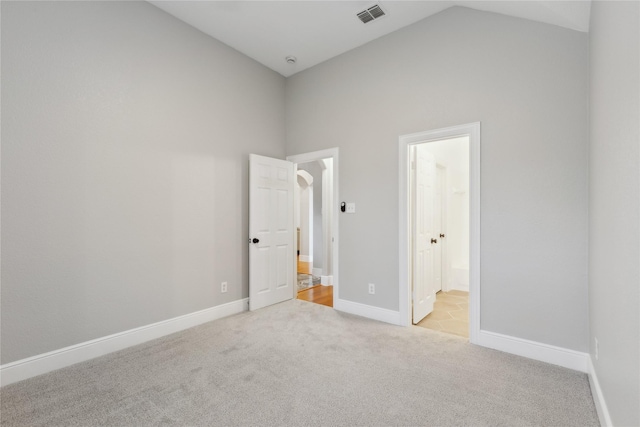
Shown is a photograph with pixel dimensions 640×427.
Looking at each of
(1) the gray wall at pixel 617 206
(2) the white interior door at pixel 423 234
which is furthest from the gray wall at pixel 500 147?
(1) the gray wall at pixel 617 206

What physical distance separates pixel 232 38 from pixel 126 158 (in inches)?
75.2

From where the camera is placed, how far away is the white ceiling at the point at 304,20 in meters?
2.83

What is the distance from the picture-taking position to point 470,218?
2.79 meters

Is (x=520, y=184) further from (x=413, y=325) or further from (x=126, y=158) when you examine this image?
(x=126, y=158)

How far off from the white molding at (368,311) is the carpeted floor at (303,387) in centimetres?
41

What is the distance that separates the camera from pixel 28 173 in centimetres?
219

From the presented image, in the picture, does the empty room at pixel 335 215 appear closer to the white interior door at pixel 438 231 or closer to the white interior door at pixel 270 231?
the white interior door at pixel 270 231

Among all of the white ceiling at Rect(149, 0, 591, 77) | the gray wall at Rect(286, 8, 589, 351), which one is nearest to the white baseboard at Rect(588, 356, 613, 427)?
A: the gray wall at Rect(286, 8, 589, 351)

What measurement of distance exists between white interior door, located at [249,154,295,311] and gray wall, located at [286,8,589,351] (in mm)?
1006

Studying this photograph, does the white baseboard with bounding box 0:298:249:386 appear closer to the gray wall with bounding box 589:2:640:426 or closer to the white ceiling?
the white ceiling

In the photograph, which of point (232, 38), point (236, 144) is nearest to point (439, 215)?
point (236, 144)

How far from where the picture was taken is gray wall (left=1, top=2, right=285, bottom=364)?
2.17m

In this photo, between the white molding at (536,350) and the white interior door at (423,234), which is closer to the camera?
the white molding at (536,350)

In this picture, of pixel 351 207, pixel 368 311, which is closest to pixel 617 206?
pixel 351 207
